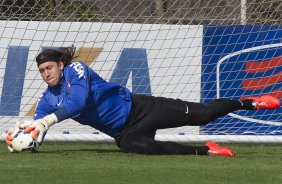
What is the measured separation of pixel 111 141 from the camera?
10742 millimetres

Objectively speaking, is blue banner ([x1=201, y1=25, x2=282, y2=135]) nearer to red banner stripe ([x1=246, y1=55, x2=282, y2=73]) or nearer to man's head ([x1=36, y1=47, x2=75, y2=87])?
red banner stripe ([x1=246, y1=55, x2=282, y2=73])

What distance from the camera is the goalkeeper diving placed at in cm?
876

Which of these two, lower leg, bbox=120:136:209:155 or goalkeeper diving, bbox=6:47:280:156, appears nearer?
goalkeeper diving, bbox=6:47:280:156

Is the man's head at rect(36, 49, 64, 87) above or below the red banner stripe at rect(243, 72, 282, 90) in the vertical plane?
below

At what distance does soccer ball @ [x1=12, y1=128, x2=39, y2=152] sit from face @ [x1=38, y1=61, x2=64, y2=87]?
0.55 m

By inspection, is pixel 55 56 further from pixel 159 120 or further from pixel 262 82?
pixel 262 82

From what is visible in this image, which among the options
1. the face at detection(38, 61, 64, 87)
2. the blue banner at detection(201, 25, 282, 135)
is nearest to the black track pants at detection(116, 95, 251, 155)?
the face at detection(38, 61, 64, 87)

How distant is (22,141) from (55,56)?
34.8 inches

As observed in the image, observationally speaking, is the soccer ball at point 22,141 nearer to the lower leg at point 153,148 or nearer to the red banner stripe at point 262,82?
the lower leg at point 153,148

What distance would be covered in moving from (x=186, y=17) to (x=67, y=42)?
58.7 inches

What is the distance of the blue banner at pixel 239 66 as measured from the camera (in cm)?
1144

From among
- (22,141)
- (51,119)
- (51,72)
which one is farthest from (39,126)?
(51,72)

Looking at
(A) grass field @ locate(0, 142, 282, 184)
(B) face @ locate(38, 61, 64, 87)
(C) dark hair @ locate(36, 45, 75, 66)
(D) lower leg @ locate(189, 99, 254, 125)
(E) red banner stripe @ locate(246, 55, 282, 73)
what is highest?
(E) red banner stripe @ locate(246, 55, 282, 73)

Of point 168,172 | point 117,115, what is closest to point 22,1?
point 117,115
